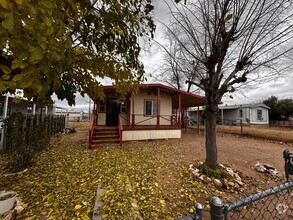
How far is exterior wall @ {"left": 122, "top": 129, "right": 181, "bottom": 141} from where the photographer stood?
9.16m

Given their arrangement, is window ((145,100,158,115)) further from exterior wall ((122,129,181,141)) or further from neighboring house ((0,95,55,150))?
neighboring house ((0,95,55,150))

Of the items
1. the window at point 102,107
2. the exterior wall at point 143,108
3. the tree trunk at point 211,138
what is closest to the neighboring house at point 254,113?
the exterior wall at point 143,108

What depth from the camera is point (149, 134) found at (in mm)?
9727

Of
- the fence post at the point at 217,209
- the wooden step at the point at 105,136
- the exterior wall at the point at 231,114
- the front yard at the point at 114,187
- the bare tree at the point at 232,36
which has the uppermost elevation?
the bare tree at the point at 232,36

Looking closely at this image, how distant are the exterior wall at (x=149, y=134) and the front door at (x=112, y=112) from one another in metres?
2.76

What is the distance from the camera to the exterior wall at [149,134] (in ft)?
30.0

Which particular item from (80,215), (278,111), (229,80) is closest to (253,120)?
(278,111)

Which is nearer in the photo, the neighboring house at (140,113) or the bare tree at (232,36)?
the bare tree at (232,36)

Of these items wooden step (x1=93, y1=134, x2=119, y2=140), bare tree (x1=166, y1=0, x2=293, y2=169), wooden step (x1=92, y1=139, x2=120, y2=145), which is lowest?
wooden step (x1=92, y1=139, x2=120, y2=145)

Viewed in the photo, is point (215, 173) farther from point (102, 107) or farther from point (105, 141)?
point (102, 107)

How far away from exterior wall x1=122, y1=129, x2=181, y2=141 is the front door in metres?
2.76

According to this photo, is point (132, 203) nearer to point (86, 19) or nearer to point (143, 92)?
point (86, 19)

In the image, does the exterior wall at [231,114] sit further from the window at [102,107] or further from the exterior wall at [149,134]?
the window at [102,107]

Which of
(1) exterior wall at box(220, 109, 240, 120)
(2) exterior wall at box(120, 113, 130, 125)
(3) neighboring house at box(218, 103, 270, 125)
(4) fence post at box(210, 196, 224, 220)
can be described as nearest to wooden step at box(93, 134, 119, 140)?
(2) exterior wall at box(120, 113, 130, 125)
